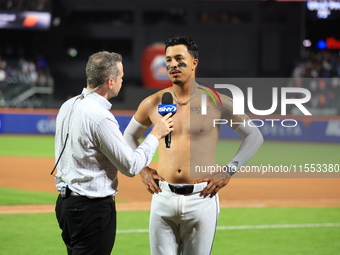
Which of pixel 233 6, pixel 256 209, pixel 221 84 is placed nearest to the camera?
pixel 221 84

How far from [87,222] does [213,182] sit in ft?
3.96

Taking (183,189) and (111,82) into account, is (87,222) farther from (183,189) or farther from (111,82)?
(111,82)

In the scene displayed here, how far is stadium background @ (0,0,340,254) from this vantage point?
909 centimetres

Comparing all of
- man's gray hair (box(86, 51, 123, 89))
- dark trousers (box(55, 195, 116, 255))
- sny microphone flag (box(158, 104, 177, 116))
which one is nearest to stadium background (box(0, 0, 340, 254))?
dark trousers (box(55, 195, 116, 255))

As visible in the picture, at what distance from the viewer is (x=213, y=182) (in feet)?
15.5

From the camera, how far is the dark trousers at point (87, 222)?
426 cm

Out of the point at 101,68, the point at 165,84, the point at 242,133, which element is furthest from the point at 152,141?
the point at 165,84

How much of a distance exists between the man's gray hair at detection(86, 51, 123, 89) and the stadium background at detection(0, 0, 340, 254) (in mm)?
4091

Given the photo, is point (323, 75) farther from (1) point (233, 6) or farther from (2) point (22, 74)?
(2) point (22, 74)

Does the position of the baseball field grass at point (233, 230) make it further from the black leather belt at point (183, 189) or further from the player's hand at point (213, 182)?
the black leather belt at point (183, 189)

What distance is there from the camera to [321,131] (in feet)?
73.2

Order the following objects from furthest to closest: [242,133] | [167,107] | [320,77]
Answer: [320,77] < [242,133] < [167,107]

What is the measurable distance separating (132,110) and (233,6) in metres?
10.3

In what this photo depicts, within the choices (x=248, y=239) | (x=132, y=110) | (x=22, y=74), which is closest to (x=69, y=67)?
(x=22, y=74)
